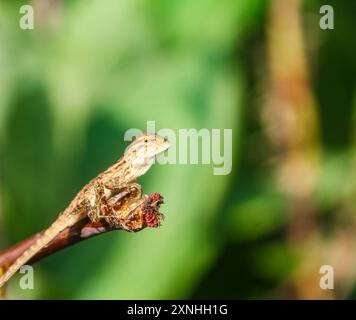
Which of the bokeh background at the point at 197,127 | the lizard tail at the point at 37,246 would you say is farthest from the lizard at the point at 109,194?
the bokeh background at the point at 197,127

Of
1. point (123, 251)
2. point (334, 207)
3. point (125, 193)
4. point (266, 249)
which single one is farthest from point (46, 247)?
point (334, 207)

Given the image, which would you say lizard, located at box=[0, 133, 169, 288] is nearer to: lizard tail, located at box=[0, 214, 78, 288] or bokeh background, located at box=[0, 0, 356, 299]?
lizard tail, located at box=[0, 214, 78, 288]

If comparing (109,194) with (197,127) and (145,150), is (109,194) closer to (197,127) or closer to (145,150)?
(145,150)

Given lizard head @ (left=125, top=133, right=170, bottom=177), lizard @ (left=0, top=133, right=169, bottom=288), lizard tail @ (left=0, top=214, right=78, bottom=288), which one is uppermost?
Result: lizard head @ (left=125, top=133, right=170, bottom=177)

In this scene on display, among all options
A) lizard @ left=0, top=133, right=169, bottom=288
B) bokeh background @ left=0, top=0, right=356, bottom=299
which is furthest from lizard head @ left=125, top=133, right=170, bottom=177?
bokeh background @ left=0, top=0, right=356, bottom=299

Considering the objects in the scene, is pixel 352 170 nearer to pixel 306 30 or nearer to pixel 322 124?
pixel 322 124

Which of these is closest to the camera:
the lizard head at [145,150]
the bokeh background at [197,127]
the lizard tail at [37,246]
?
the lizard tail at [37,246]

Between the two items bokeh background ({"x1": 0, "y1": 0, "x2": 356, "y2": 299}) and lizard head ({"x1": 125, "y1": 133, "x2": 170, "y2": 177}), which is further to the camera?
bokeh background ({"x1": 0, "y1": 0, "x2": 356, "y2": 299})

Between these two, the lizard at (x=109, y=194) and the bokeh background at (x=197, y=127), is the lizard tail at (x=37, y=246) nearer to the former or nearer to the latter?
the lizard at (x=109, y=194)
